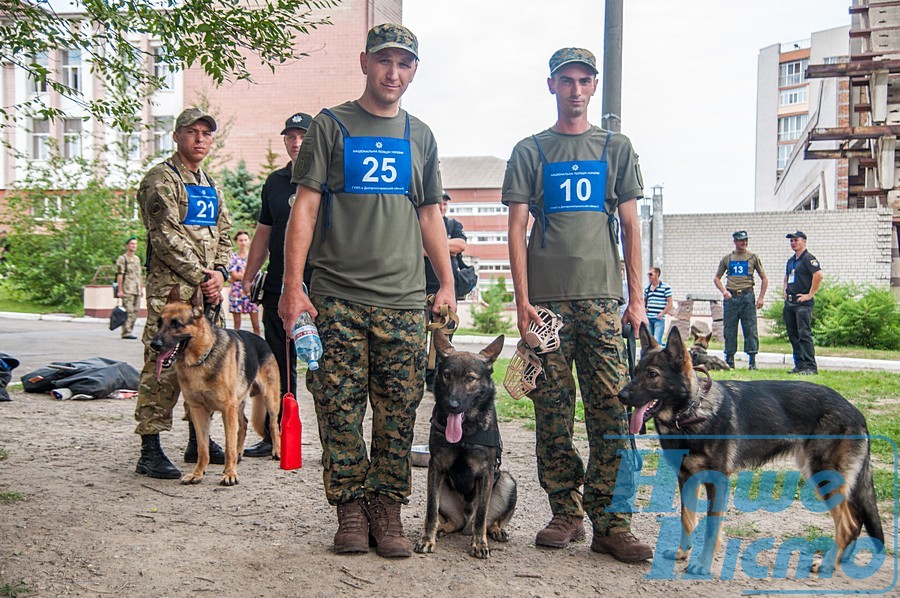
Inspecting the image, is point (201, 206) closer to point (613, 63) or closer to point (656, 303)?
point (613, 63)

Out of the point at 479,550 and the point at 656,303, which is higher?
the point at 656,303

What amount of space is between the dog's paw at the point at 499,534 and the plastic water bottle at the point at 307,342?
141 centimetres

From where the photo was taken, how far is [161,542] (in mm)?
3957

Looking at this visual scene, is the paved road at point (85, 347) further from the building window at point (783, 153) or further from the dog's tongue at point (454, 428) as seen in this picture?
the building window at point (783, 153)

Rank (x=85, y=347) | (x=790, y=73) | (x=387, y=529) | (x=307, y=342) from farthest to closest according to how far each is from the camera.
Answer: (x=790, y=73), (x=85, y=347), (x=387, y=529), (x=307, y=342)

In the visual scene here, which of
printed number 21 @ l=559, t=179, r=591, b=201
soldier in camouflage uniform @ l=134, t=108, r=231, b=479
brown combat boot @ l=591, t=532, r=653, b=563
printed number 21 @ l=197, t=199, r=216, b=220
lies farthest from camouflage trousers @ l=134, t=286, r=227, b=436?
brown combat boot @ l=591, t=532, r=653, b=563

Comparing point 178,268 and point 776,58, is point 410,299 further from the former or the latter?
point 776,58

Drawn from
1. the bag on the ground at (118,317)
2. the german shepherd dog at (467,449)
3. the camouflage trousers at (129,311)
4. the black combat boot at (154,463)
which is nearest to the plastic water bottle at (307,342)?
the german shepherd dog at (467,449)

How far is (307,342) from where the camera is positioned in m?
3.60

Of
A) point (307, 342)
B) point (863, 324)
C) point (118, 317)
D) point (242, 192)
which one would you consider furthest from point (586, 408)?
point (242, 192)

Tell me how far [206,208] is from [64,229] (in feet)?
70.5

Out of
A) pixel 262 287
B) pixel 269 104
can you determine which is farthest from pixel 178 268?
pixel 269 104

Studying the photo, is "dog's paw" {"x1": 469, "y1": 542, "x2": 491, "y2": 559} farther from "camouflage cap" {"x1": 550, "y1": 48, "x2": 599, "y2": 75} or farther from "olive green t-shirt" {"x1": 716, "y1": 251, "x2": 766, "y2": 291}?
"olive green t-shirt" {"x1": 716, "y1": 251, "x2": 766, "y2": 291}

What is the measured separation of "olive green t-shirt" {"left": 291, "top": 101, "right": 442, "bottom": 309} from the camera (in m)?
3.78
